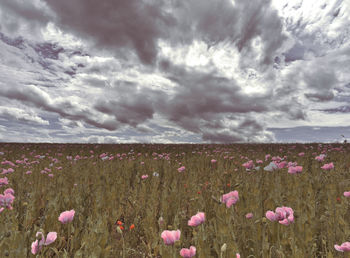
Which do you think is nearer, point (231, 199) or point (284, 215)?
point (284, 215)

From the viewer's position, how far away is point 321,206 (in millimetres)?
2818

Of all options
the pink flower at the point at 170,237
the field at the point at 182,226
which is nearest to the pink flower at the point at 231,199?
the field at the point at 182,226

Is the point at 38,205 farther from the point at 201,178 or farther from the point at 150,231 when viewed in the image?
the point at 201,178

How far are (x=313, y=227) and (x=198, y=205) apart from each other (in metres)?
1.28

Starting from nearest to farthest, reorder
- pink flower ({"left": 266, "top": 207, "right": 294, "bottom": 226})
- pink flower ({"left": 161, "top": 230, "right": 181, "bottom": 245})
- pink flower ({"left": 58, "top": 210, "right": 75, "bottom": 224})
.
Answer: pink flower ({"left": 161, "top": 230, "right": 181, "bottom": 245}) → pink flower ({"left": 266, "top": 207, "right": 294, "bottom": 226}) → pink flower ({"left": 58, "top": 210, "right": 75, "bottom": 224})

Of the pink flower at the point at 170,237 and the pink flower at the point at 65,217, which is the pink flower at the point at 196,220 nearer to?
the pink flower at the point at 170,237

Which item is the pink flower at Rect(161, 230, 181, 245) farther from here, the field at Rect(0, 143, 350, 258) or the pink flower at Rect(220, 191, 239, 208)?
the pink flower at Rect(220, 191, 239, 208)

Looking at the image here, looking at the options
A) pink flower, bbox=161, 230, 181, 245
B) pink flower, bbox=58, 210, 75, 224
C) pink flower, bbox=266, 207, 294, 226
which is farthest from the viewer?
pink flower, bbox=58, 210, 75, 224

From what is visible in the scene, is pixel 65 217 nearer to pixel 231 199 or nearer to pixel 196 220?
pixel 196 220

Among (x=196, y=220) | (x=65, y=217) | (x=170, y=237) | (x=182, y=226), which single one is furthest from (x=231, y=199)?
(x=65, y=217)

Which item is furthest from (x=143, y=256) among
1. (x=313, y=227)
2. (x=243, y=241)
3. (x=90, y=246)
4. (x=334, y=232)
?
(x=334, y=232)

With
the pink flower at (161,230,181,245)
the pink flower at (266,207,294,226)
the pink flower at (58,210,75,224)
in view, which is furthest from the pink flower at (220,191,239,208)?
the pink flower at (58,210,75,224)

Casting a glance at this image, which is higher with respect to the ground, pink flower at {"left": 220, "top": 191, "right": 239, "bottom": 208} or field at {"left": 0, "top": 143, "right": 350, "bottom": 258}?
pink flower at {"left": 220, "top": 191, "right": 239, "bottom": 208}

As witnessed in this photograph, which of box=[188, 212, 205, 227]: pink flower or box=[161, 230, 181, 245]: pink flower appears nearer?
box=[161, 230, 181, 245]: pink flower
